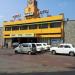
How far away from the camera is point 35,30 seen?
6381cm

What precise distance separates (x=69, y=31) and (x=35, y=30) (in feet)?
32.6

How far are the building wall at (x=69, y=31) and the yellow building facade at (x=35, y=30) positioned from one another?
3.05 ft

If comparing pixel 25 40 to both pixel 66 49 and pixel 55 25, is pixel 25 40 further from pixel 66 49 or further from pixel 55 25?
pixel 66 49

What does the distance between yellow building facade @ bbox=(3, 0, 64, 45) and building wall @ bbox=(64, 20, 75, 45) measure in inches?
36.6

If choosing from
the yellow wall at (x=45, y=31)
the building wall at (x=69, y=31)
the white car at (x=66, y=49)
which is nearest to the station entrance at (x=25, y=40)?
the yellow wall at (x=45, y=31)

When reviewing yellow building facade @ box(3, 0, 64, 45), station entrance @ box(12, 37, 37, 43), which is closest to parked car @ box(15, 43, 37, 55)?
yellow building facade @ box(3, 0, 64, 45)

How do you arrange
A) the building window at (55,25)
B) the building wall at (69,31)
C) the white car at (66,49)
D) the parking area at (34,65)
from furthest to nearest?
the building window at (55,25), the building wall at (69,31), the white car at (66,49), the parking area at (34,65)

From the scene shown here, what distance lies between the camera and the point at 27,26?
220 feet

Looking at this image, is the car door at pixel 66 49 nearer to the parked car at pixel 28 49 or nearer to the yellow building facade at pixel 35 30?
the parked car at pixel 28 49

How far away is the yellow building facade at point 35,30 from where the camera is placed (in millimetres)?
58875

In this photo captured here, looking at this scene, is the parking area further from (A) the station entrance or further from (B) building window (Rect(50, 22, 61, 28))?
(A) the station entrance

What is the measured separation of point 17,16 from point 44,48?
27.7 meters

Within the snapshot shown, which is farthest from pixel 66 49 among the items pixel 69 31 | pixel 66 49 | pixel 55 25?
pixel 55 25

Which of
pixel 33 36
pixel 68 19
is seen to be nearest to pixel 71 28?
pixel 68 19
